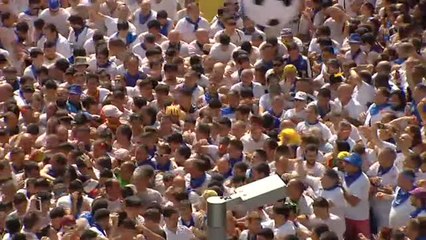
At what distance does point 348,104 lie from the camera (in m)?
16.4

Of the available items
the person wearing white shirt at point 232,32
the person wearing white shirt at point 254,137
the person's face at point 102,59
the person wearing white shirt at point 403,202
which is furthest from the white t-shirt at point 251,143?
the person wearing white shirt at point 232,32

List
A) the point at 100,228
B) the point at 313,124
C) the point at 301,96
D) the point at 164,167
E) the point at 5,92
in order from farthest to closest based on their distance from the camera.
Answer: the point at 5,92 → the point at 301,96 → the point at 313,124 → the point at 164,167 → the point at 100,228

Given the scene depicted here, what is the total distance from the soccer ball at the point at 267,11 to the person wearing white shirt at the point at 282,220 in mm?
6528

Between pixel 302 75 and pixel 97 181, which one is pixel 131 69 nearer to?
pixel 302 75

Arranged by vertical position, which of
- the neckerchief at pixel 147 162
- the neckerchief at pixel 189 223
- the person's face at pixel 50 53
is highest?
the neckerchief at pixel 189 223

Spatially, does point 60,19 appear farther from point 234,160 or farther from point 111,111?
point 234,160

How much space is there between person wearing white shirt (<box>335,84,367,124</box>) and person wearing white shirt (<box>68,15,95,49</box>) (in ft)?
13.6

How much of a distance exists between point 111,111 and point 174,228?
3.25 m

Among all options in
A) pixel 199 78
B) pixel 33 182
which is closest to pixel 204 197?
pixel 33 182

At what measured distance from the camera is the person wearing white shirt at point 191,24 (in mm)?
19156

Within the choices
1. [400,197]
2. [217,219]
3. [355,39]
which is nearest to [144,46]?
[355,39]

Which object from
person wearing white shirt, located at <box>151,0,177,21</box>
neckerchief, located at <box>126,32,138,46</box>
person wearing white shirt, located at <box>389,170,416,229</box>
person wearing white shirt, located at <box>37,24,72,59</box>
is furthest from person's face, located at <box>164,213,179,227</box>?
person wearing white shirt, located at <box>151,0,177,21</box>

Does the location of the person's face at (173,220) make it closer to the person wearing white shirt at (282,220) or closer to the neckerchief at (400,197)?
the person wearing white shirt at (282,220)

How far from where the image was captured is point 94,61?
18.0 m
